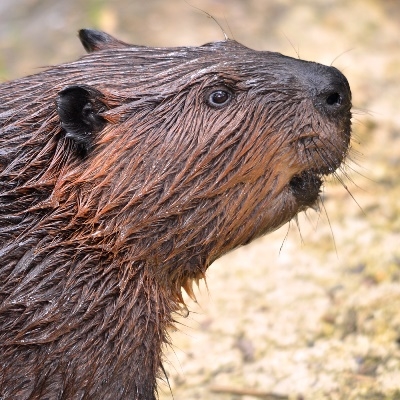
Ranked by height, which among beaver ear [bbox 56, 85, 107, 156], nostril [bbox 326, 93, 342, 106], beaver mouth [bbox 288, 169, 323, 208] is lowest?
beaver mouth [bbox 288, 169, 323, 208]

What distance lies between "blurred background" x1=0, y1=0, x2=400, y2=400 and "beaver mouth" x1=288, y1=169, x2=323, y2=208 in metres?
0.19

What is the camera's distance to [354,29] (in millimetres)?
8453

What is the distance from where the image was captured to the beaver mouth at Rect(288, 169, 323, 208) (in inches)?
142

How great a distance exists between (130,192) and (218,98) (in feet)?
1.78

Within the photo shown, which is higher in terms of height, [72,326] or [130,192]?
[130,192]

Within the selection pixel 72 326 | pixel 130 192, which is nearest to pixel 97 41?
pixel 130 192

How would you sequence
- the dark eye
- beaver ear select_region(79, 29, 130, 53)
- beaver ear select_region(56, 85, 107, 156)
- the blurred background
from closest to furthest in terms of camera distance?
beaver ear select_region(56, 85, 107, 156) → the dark eye → beaver ear select_region(79, 29, 130, 53) → the blurred background

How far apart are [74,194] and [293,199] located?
0.92m

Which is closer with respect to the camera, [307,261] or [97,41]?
[97,41]

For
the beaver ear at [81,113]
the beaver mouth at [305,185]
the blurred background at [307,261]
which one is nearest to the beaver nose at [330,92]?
the beaver mouth at [305,185]

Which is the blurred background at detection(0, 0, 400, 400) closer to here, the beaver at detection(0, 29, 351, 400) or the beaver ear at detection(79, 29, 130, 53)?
the beaver at detection(0, 29, 351, 400)

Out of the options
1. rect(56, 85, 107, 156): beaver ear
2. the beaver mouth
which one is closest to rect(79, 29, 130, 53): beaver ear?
rect(56, 85, 107, 156): beaver ear

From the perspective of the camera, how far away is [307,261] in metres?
5.89

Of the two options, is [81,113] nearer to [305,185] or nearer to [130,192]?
[130,192]
